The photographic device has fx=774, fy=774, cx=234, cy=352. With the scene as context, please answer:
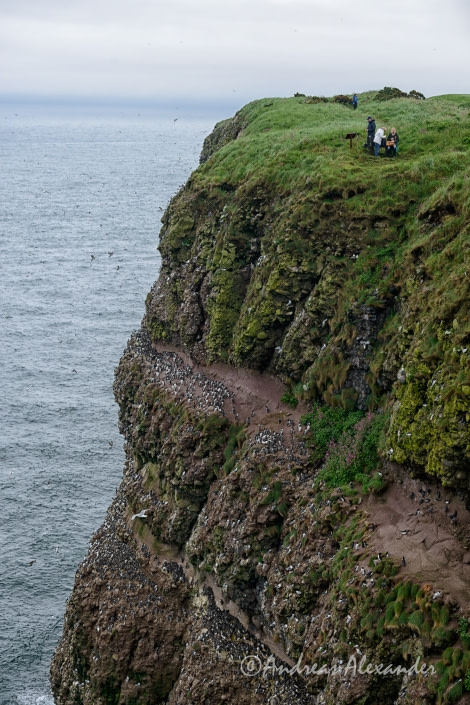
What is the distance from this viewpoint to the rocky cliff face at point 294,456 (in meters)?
28.2

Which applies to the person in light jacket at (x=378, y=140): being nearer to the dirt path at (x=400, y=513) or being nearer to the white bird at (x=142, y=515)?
the dirt path at (x=400, y=513)

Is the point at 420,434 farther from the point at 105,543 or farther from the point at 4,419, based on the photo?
the point at 4,419

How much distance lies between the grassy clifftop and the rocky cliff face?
116 mm

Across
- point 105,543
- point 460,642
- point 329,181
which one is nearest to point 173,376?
point 105,543

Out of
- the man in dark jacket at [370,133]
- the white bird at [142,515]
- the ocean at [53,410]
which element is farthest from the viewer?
the ocean at [53,410]

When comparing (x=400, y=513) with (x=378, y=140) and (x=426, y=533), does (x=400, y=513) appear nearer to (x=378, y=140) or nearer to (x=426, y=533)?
(x=426, y=533)

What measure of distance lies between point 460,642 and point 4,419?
66.9m

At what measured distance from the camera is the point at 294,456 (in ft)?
124

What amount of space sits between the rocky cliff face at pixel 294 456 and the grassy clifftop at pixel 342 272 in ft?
0.38

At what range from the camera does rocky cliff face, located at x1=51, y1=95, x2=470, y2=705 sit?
28188 millimetres

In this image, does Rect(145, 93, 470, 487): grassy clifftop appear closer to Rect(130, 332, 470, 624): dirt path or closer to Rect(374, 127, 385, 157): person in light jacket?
Rect(374, 127, 385, 157): person in light jacket

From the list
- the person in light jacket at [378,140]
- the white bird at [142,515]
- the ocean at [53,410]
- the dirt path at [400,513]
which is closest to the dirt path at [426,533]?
the dirt path at [400,513]

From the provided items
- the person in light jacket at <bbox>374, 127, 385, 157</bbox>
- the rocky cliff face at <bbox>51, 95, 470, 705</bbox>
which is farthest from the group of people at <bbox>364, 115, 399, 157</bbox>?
the rocky cliff face at <bbox>51, 95, 470, 705</bbox>

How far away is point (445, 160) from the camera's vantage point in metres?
41.8
